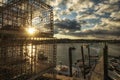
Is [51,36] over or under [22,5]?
under

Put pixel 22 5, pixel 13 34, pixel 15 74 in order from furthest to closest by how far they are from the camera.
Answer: pixel 22 5 < pixel 15 74 < pixel 13 34

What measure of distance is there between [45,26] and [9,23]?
2.76m

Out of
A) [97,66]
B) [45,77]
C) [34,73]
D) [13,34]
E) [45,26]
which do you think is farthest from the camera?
[45,77]

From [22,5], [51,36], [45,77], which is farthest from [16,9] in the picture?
[45,77]

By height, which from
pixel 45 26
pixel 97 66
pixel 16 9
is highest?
pixel 16 9

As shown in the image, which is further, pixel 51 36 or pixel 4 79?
pixel 51 36

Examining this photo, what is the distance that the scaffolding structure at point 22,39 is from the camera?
8.66 meters

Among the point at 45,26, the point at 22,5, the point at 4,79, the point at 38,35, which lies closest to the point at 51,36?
the point at 45,26

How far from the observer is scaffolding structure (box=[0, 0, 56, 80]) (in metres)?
8.66

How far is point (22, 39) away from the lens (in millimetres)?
8820

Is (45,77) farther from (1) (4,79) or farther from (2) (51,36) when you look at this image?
(1) (4,79)

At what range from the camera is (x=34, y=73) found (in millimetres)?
10219

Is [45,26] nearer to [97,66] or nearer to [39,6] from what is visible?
[39,6]

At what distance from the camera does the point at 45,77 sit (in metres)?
16.1
